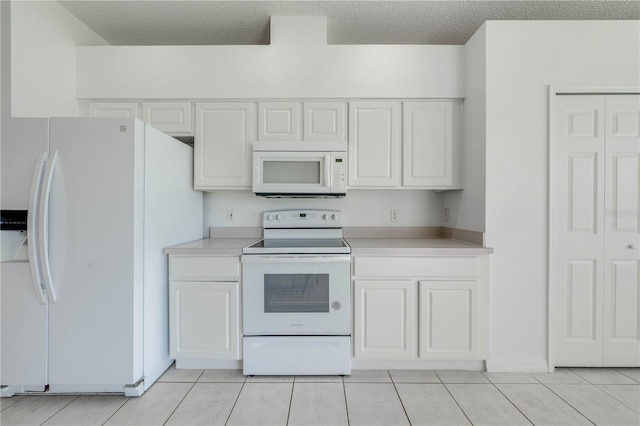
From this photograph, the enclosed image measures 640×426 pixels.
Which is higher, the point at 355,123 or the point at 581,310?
the point at 355,123

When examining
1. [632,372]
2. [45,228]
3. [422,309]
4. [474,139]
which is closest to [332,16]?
[474,139]

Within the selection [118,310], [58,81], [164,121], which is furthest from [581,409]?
[58,81]

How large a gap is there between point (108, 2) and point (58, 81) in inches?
26.9

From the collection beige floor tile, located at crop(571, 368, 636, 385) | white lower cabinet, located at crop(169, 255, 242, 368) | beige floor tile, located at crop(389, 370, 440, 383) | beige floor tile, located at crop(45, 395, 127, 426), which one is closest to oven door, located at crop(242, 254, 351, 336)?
white lower cabinet, located at crop(169, 255, 242, 368)

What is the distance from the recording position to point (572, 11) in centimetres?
245

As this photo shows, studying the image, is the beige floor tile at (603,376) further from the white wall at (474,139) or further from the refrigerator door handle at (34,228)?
the refrigerator door handle at (34,228)

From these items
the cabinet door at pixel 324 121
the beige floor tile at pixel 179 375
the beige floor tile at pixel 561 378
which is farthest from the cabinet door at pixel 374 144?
the beige floor tile at pixel 179 375

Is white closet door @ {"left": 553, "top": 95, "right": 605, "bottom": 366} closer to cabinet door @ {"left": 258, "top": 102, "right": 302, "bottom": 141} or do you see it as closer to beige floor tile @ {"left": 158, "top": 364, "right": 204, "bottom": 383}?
cabinet door @ {"left": 258, "top": 102, "right": 302, "bottom": 141}

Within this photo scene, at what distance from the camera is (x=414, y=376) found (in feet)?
7.03

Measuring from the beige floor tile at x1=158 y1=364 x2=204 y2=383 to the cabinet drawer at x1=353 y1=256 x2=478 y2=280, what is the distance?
49.9 inches

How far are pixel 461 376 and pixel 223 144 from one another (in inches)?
94.6

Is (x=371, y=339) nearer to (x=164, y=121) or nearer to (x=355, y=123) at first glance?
(x=355, y=123)

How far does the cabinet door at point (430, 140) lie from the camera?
2.53m

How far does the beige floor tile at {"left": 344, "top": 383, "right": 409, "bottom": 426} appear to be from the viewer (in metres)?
1.70
